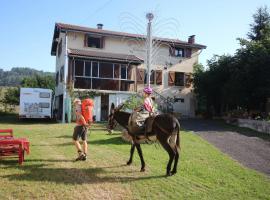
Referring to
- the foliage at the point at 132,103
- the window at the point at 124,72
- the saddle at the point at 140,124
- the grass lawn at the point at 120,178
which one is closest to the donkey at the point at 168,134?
the saddle at the point at 140,124

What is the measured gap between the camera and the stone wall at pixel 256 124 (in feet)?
70.4

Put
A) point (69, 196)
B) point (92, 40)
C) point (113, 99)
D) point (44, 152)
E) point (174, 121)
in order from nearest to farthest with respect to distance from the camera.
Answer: point (69, 196) < point (174, 121) < point (44, 152) < point (113, 99) < point (92, 40)

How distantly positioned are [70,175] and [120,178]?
1244mm

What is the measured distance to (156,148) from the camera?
1470 cm

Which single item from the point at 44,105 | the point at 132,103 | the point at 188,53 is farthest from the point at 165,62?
the point at 132,103

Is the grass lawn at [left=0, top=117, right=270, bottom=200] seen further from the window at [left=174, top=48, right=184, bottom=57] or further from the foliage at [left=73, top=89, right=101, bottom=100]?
the window at [left=174, top=48, right=184, bottom=57]

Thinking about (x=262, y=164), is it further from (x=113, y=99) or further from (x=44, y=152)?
(x=113, y=99)

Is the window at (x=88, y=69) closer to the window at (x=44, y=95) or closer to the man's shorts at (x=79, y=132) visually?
the window at (x=44, y=95)

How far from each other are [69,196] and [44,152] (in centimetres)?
524

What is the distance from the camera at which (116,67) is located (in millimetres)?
32594

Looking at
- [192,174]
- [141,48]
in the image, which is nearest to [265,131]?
[192,174]

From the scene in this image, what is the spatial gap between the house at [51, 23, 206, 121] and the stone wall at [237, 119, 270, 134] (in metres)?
7.59

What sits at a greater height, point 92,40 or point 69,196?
point 92,40

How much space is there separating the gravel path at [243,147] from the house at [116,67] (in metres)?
9.10
